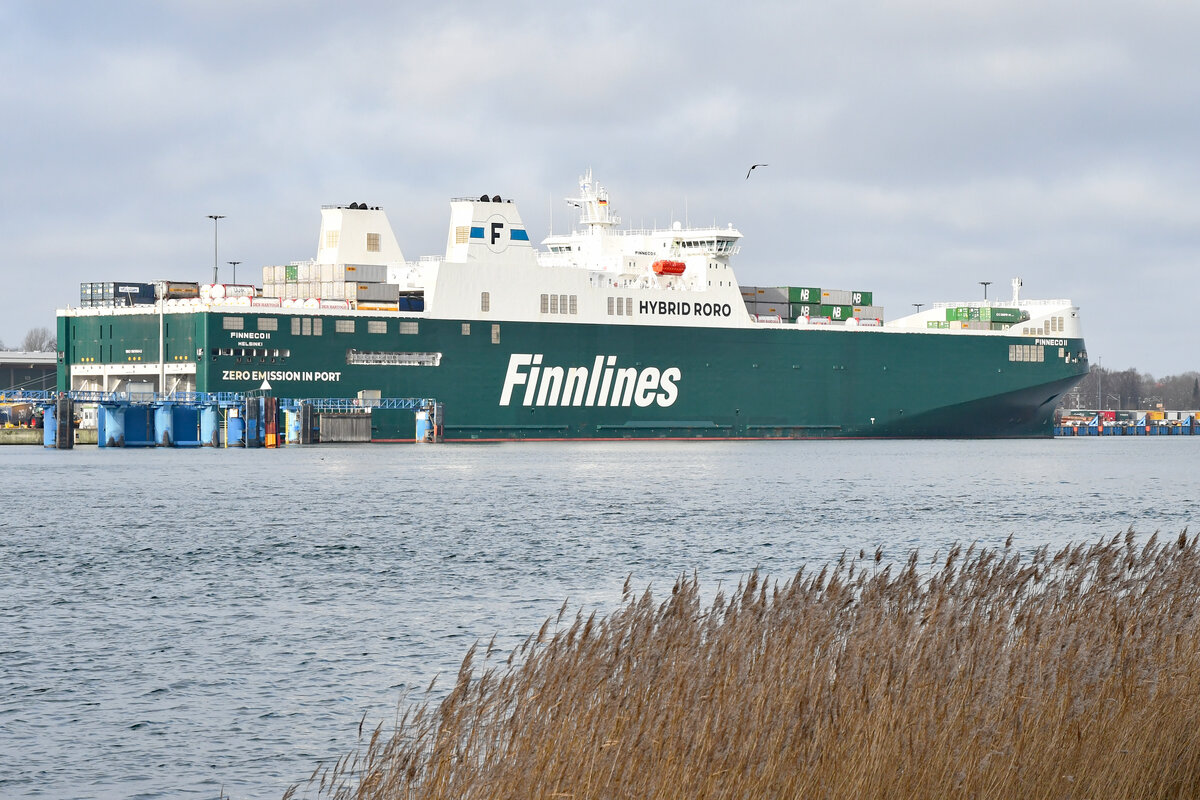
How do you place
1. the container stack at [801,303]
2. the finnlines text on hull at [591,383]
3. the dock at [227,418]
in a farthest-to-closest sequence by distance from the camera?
the container stack at [801,303] < the finnlines text on hull at [591,383] < the dock at [227,418]

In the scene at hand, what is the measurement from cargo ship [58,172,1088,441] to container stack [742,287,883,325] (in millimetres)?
103

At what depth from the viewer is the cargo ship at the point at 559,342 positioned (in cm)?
6234

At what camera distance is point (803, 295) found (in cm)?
7612

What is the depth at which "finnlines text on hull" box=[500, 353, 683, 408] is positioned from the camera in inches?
2552

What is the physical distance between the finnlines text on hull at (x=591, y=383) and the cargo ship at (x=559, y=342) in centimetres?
9

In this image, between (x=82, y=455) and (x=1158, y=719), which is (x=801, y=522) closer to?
(x=1158, y=719)

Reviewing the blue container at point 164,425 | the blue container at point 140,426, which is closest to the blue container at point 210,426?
the blue container at point 164,425

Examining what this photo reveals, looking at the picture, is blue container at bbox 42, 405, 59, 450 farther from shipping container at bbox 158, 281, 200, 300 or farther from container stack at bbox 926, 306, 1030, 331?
container stack at bbox 926, 306, 1030, 331

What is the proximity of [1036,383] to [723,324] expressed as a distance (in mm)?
20095

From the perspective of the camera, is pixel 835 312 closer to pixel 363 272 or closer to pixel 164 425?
pixel 363 272

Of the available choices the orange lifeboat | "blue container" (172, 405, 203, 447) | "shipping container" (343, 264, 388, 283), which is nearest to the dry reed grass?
"shipping container" (343, 264, 388, 283)

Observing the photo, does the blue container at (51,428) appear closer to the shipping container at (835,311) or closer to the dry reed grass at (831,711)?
the shipping container at (835,311)

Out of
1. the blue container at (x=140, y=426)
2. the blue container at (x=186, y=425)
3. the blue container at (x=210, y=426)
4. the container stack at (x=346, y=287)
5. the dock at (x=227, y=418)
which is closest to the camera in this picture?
the dock at (x=227, y=418)

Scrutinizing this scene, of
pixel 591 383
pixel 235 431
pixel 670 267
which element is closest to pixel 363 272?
pixel 235 431
